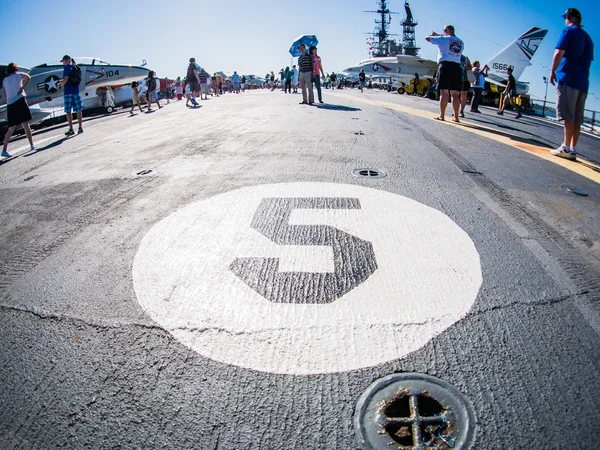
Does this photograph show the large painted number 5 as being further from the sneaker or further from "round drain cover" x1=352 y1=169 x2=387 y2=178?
the sneaker

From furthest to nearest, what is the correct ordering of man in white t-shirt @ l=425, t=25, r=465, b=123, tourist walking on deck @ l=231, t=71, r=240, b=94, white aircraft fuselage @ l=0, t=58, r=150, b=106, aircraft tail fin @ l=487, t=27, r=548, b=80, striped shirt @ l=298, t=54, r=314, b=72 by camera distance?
tourist walking on deck @ l=231, t=71, r=240, b=94 → aircraft tail fin @ l=487, t=27, r=548, b=80 → white aircraft fuselage @ l=0, t=58, r=150, b=106 → striped shirt @ l=298, t=54, r=314, b=72 → man in white t-shirt @ l=425, t=25, r=465, b=123

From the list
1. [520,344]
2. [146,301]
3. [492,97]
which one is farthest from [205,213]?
[492,97]

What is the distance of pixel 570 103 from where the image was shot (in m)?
5.30

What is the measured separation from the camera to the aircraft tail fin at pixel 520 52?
1112 inches

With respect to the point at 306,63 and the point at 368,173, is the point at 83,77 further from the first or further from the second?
the point at 368,173

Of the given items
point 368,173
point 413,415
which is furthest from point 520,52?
point 413,415

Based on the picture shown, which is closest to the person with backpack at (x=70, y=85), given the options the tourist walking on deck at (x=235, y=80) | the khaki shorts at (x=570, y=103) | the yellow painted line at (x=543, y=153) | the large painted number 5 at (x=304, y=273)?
the large painted number 5 at (x=304, y=273)

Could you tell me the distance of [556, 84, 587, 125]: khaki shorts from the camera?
17.3ft

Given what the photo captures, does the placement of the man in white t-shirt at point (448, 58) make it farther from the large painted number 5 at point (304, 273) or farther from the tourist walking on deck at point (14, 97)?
the tourist walking on deck at point (14, 97)

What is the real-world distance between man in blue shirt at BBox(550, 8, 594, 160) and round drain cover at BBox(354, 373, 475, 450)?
5733mm

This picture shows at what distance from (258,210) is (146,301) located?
4.49 ft

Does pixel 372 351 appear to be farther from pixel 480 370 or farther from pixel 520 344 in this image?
pixel 520 344

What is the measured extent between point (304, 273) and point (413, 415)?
1067 mm

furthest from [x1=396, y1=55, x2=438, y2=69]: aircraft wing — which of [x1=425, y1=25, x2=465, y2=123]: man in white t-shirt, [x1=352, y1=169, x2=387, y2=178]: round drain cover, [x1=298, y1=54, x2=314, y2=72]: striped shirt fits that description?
[x1=352, y1=169, x2=387, y2=178]: round drain cover
